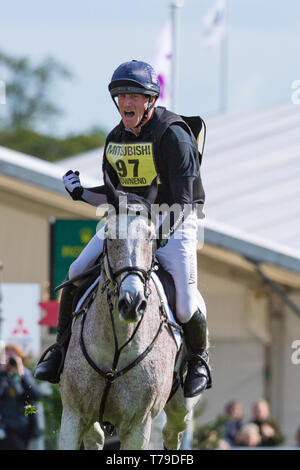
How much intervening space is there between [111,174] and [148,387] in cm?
152

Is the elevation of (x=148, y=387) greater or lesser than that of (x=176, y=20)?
lesser

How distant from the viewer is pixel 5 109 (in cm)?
6525

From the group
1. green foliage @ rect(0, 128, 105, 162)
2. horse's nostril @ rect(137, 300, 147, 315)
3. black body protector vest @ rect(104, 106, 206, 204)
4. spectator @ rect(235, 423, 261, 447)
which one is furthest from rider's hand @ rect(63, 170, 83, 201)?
green foliage @ rect(0, 128, 105, 162)

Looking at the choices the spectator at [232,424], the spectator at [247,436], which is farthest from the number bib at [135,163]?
the spectator at [247,436]

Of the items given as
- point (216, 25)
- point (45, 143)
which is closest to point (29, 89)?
point (45, 143)

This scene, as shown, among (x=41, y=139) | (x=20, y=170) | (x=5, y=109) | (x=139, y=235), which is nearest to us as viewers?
(x=139, y=235)

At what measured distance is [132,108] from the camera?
7.77 m

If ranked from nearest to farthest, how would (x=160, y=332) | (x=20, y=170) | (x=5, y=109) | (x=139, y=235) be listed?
(x=139, y=235), (x=160, y=332), (x=20, y=170), (x=5, y=109)

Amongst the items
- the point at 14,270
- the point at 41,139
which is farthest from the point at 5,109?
the point at 14,270

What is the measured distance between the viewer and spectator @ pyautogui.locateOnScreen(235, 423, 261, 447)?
15.0 metres

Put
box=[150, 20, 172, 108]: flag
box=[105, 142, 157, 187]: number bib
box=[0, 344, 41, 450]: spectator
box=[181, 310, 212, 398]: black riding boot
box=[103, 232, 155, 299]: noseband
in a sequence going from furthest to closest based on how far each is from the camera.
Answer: box=[150, 20, 172, 108]: flag < box=[0, 344, 41, 450]: spectator < box=[181, 310, 212, 398]: black riding boot < box=[105, 142, 157, 187]: number bib < box=[103, 232, 155, 299]: noseband

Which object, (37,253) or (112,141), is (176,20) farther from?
(112,141)

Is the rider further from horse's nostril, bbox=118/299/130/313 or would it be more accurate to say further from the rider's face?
horse's nostril, bbox=118/299/130/313

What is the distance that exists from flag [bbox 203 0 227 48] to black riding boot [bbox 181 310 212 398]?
13.5m
